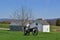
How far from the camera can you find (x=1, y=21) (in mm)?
111688

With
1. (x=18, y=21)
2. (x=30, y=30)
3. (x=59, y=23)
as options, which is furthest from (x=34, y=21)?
(x=30, y=30)

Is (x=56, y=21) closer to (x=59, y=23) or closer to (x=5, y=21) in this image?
(x=59, y=23)

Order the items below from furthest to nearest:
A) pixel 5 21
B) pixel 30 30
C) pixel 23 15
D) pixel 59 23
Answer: pixel 5 21, pixel 59 23, pixel 23 15, pixel 30 30

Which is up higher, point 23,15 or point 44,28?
point 23,15

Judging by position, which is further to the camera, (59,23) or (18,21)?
(59,23)

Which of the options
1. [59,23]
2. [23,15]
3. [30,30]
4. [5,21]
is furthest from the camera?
[5,21]

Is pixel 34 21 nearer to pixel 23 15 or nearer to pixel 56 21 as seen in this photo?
pixel 23 15

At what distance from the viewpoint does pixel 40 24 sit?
69.8 m

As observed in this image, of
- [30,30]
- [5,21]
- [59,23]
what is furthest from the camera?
[5,21]

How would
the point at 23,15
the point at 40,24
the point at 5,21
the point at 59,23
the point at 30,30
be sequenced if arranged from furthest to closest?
the point at 5,21, the point at 59,23, the point at 23,15, the point at 40,24, the point at 30,30

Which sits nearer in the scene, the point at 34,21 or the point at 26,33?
the point at 26,33

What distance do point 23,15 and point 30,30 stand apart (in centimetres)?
5214

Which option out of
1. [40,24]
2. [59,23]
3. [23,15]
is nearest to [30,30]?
[40,24]

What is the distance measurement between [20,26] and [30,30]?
4931cm
